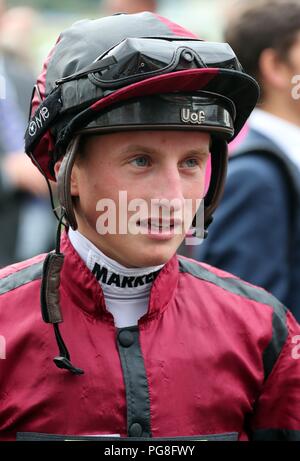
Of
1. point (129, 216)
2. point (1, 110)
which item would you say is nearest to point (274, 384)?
point (129, 216)

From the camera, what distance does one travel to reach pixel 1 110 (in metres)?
6.94

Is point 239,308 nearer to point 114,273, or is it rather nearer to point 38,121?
point 114,273

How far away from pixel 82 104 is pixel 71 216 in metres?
0.33

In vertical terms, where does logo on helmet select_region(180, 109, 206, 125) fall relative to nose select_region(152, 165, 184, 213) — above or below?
above

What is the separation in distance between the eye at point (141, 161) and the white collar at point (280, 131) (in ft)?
5.83

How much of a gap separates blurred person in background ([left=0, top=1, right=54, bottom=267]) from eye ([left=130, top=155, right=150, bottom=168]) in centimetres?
373

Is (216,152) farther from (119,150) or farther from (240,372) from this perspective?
(240,372)

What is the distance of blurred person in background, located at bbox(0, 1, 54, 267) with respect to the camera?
6863mm

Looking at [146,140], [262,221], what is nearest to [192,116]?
[146,140]

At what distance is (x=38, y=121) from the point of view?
3.18 metres

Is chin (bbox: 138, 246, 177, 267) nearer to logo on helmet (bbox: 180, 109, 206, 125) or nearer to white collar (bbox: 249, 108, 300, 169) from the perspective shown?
logo on helmet (bbox: 180, 109, 206, 125)

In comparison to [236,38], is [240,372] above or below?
below

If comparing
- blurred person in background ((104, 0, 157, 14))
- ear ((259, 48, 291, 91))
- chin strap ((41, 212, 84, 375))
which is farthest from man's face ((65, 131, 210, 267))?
blurred person in background ((104, 0, 157, 14))
